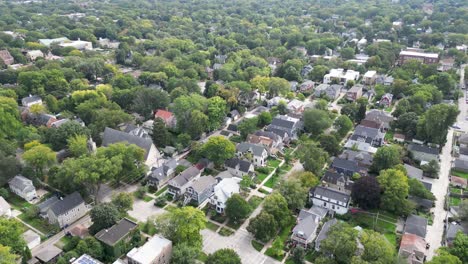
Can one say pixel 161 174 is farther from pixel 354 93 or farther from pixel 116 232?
pixel 354 93

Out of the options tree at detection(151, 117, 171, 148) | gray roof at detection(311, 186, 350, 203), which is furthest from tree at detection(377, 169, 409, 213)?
tree at detection(151, 117, 171, 148)

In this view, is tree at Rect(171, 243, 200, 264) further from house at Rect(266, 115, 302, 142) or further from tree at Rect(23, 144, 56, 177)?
house at Rect(266, 115, 302, 142)

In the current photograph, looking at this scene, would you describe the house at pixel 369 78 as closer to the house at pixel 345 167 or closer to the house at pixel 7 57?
the house at pixel 345 167

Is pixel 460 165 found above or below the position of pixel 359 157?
below

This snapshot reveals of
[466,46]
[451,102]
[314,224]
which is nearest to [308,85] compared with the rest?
[451,102]

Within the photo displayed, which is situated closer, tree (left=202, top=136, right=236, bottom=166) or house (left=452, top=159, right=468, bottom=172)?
tree (left=202, top=136, right=236, bottom=166)

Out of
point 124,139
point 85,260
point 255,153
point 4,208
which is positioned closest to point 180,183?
point 255,153
